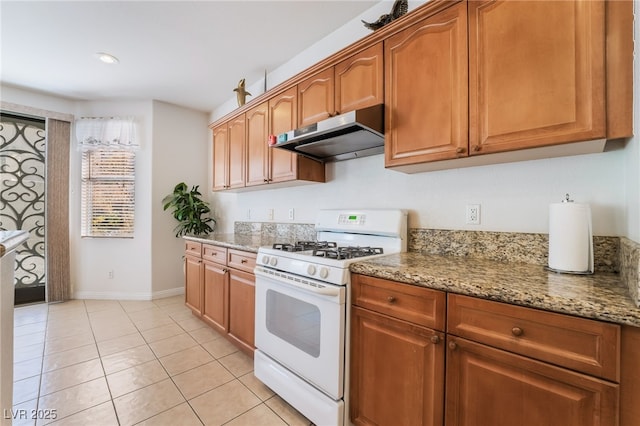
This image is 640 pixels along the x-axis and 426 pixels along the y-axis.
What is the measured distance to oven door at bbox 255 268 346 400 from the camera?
137 centimetres

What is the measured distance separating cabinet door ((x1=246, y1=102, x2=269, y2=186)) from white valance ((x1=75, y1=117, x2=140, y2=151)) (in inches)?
81.1

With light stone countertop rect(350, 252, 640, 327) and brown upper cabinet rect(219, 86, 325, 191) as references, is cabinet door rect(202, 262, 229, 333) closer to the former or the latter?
brown upper cabinet rect(219, 86, 325, 191)

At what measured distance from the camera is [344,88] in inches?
71.4

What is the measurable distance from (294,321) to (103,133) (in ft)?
12.2

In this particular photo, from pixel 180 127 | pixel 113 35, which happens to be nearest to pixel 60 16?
pixel 113 35

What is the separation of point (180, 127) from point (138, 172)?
858mm

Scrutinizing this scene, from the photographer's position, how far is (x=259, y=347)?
1.85 meters

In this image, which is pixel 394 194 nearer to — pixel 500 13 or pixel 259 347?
pixel 500 13

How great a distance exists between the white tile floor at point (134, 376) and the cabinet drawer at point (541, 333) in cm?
113

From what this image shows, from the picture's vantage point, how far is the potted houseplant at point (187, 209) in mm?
3639

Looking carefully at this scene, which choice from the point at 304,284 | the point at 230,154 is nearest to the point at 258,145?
the point at 230,154

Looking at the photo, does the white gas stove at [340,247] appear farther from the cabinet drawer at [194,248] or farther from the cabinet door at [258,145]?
the cabinet drawer at [194,248]

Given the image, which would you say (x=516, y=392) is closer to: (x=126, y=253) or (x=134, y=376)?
(x=134, y=376)

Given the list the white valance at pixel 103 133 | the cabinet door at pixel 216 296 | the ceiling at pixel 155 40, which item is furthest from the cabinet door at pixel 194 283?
the ceiling at pixel 155 40
